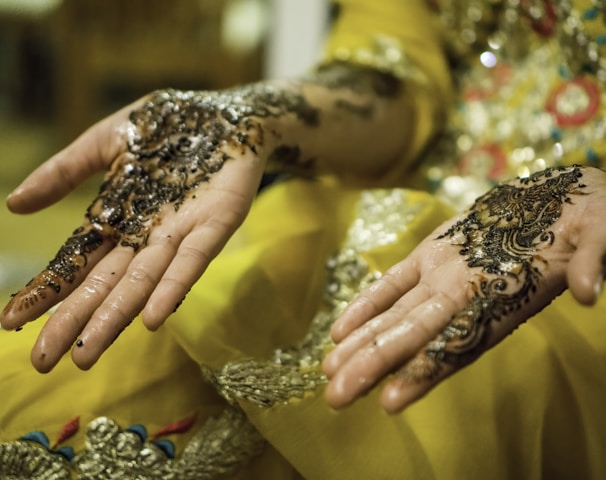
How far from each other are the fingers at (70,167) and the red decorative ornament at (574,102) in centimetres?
44

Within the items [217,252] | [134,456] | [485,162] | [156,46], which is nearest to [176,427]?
[134,456]

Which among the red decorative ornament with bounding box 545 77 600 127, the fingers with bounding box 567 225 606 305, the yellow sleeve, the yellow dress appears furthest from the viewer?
the yellow sleeve

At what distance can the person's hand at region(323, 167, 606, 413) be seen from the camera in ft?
1.15

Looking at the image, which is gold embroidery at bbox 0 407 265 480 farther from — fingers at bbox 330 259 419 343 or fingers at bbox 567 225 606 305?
fingers at bbox 567 225 606 305

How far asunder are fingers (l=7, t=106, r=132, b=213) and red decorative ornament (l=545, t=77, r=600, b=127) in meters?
0.44

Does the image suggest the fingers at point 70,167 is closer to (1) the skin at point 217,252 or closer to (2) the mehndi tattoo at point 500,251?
(1) the skin at point 217,252

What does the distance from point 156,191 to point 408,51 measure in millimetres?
431

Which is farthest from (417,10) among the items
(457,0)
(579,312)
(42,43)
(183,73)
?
(42,43)

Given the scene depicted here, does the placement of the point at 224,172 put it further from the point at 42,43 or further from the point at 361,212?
the point at 42,43

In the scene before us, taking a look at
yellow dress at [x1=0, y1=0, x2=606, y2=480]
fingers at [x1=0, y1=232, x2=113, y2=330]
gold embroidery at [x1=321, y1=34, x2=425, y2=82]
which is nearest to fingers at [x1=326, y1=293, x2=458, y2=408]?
yellow dress at [x1=0, y1=0, x2=606, y2=480]

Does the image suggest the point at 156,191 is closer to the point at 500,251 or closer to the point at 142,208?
the point at 142,208

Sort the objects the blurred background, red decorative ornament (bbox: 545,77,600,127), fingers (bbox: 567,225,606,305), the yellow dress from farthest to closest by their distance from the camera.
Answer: the blurred background
red decorative ornament (bbox: 545,77,600,127)
the yellow dress
fingers (bbox: 567,225,606,305)

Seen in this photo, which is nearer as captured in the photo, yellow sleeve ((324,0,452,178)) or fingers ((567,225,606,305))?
fingers ((567,225,606,305))

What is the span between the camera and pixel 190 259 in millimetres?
444
